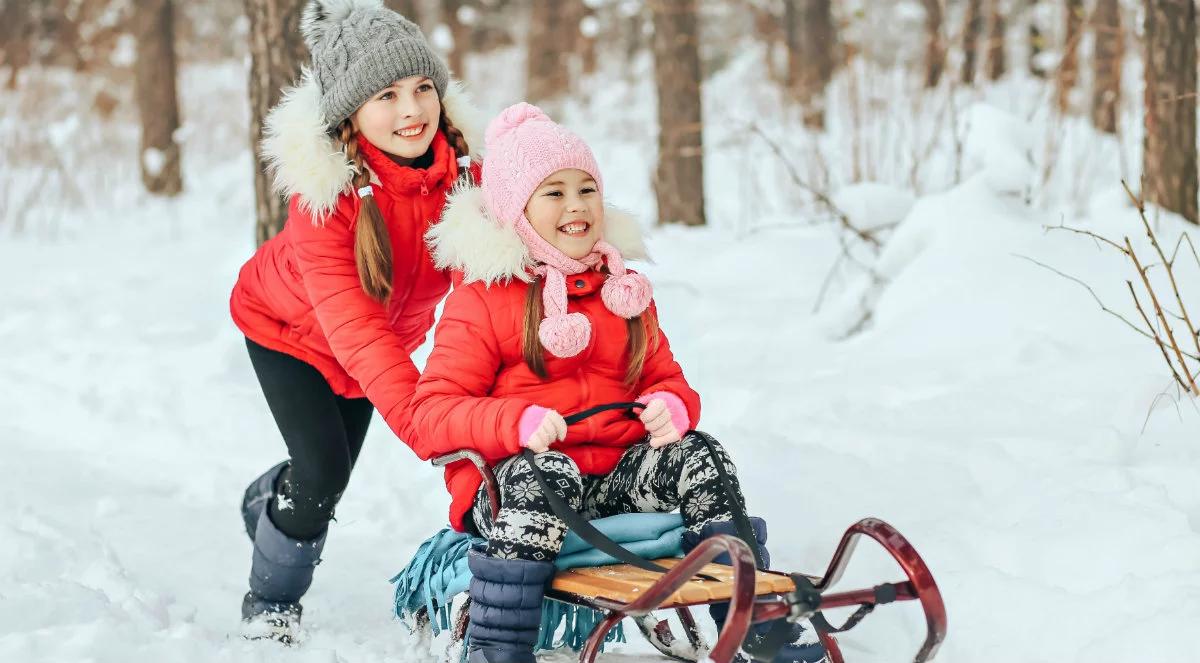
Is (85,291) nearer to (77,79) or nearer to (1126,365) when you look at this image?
(1126,365)

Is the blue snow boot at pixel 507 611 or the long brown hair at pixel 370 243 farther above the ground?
the long brown hair at pixel 370 243

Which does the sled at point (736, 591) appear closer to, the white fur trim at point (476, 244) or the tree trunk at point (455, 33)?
the white fur trim at point (476, 244)

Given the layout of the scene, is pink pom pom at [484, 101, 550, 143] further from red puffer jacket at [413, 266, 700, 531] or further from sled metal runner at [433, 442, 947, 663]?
Result: sled metal runner at [433, 442, 947, 663]

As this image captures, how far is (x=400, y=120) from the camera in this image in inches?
121

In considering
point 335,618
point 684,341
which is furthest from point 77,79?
point 335,618

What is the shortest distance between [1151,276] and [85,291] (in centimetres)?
607

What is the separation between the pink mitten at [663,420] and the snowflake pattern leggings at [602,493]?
0.03m

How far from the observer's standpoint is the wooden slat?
2.30m

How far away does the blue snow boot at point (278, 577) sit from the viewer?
10.6 ft

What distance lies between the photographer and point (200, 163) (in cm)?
1569

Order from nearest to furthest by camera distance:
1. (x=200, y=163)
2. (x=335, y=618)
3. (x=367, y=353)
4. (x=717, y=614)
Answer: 1. (x=717, y=614)
2. (x=367, y=353)
3. (x=335, y=618)
4. (x=200, y=163)

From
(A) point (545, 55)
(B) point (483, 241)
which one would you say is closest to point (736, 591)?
(B) point (483, 241)

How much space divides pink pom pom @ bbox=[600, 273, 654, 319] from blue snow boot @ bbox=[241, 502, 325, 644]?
1112 millimetres

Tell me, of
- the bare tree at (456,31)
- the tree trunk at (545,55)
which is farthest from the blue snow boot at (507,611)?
the bare tree at (456,31)
